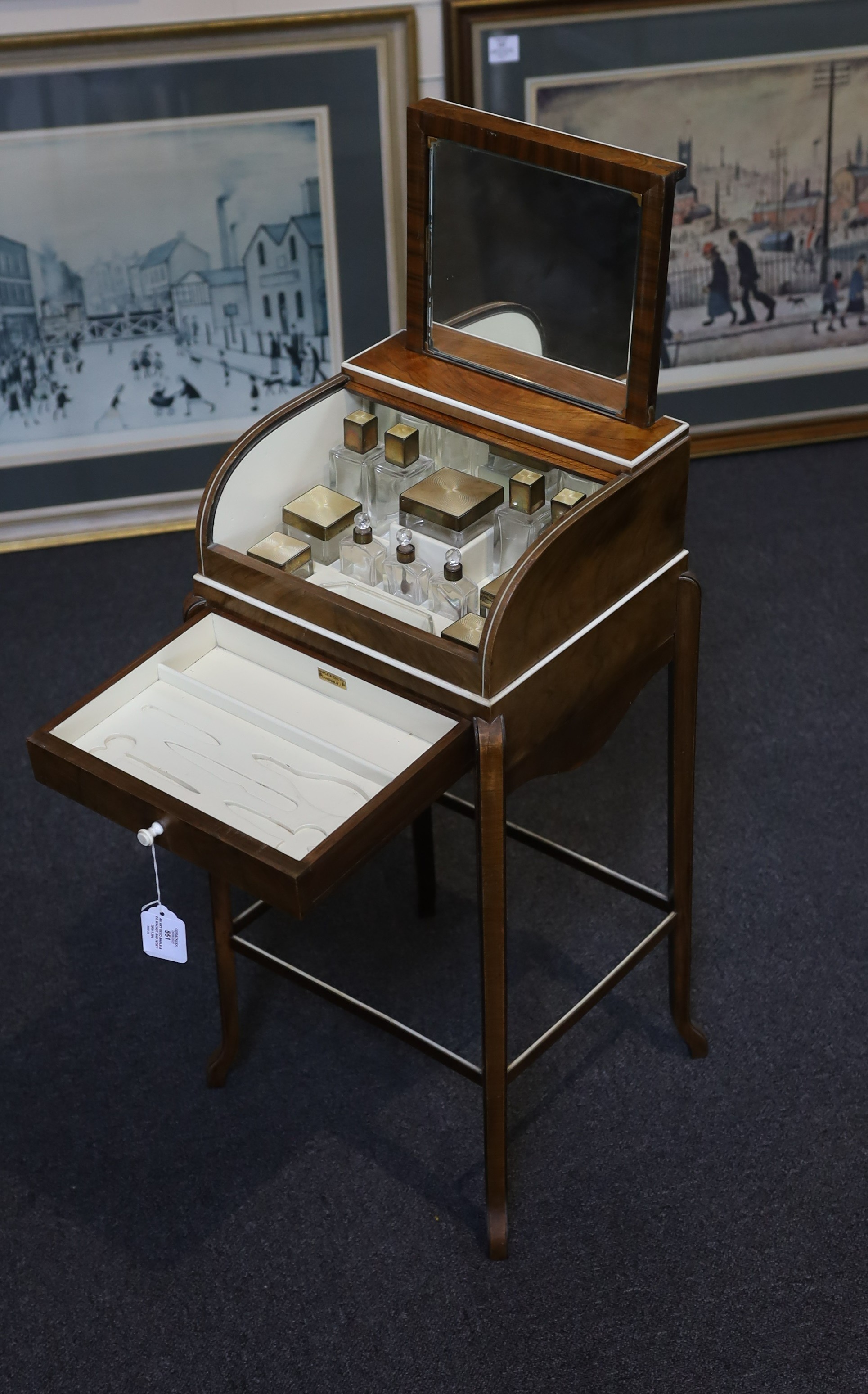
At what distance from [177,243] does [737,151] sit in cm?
140

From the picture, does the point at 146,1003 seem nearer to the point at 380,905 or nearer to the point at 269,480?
the point at 380,905

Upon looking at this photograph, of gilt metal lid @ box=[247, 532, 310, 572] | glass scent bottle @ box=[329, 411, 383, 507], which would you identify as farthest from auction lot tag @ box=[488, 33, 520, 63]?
gilt metal lid @ box=[247, 532, 310, 572]

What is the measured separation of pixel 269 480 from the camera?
7.59 ft

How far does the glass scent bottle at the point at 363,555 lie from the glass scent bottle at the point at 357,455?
0.08 meters

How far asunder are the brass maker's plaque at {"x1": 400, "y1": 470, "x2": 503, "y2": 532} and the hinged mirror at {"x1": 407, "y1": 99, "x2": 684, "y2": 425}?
16cm

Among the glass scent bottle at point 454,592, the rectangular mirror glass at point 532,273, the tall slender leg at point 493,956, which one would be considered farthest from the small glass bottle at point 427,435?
the tall slender leg at point 493,956

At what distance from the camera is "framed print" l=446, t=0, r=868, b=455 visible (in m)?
3.71

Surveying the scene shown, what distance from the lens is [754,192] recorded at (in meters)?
3.99

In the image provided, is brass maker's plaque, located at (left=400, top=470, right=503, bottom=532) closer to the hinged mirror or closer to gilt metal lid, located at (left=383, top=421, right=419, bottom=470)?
gilt metal lid, located at (left=383, top=421, right=419, bottom=470)

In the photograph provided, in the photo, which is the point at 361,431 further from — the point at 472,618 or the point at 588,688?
the point at 588,688

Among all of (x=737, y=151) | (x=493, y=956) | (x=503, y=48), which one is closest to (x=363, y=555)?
(x=493, y=956)

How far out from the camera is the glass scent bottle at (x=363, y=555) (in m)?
2.27

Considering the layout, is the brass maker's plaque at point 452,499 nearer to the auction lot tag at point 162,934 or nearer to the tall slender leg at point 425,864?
the auction lot tag at point 162,934

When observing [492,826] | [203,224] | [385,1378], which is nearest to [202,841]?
[492,826]
